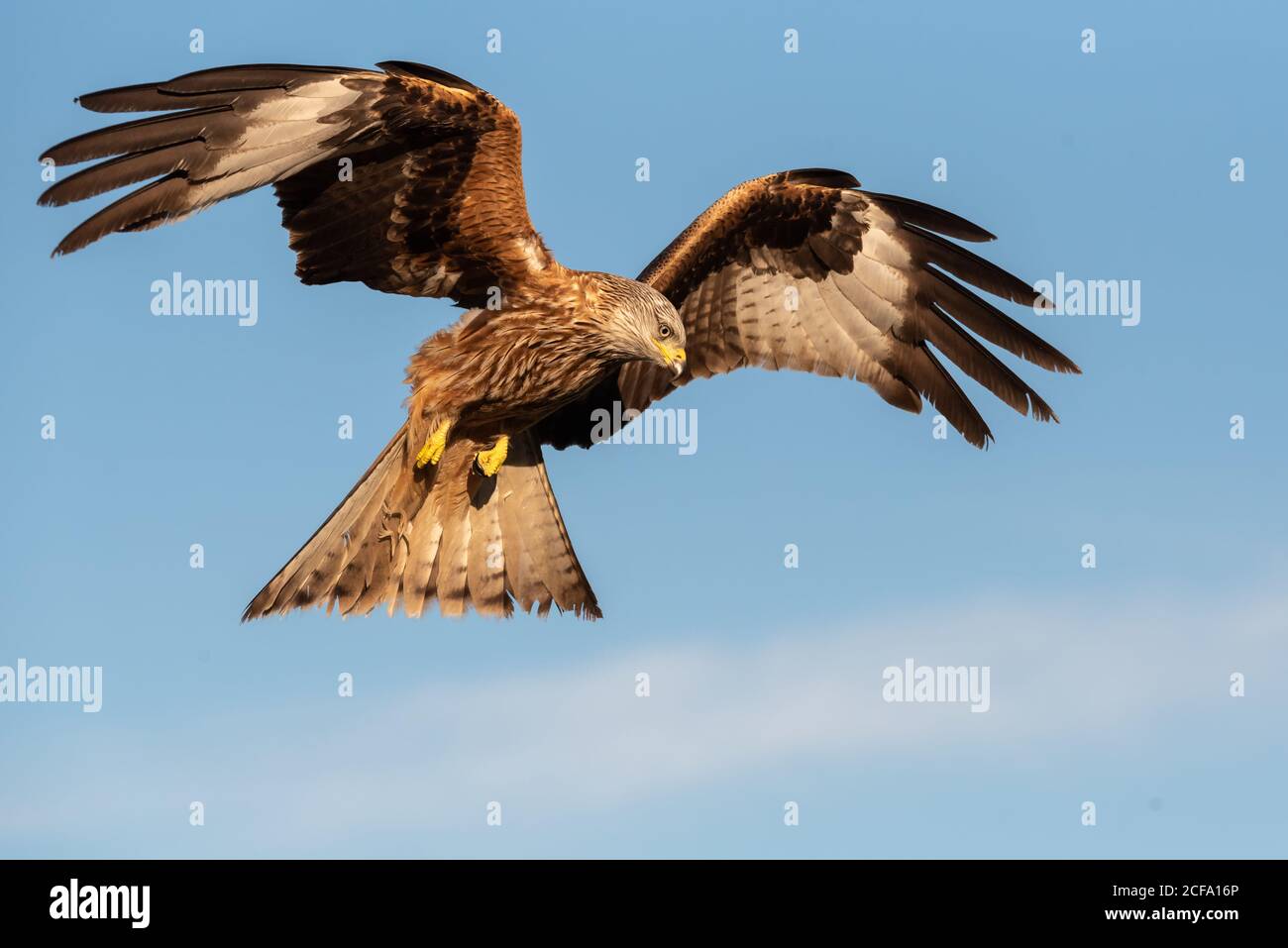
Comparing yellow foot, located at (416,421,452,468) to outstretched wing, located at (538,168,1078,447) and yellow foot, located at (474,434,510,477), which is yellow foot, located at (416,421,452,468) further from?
outstretched wing, located at (538,168,1078,447)

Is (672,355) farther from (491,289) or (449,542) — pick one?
(449,542)

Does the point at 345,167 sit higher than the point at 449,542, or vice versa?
the point at 345,167

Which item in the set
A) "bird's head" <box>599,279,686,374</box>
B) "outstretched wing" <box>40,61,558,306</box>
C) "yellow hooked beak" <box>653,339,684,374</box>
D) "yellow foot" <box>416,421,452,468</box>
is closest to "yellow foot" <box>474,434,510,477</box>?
"yellow foot" <box>416,421,452,468</box>

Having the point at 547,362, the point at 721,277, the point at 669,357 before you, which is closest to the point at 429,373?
the point at 547,362

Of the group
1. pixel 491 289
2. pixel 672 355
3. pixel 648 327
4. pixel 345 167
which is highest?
pixel 345 167

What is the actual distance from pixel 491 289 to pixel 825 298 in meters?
2.83

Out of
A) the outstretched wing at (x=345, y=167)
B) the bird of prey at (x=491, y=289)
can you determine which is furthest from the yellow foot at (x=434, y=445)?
the outstretched wing at (x=345, y=167)

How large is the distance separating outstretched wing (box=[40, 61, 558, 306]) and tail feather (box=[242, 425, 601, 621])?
1.36 m

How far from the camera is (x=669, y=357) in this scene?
1110cm

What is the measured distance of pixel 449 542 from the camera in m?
11.8

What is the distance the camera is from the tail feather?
36.6 feet

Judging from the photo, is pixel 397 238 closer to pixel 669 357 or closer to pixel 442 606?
pixel 669 357

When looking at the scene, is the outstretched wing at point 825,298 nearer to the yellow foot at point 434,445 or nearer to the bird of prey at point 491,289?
the bird of prey at point 491,289

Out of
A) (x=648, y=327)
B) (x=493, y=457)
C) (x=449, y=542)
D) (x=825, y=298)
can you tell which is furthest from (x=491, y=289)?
(x=825, y=298)
